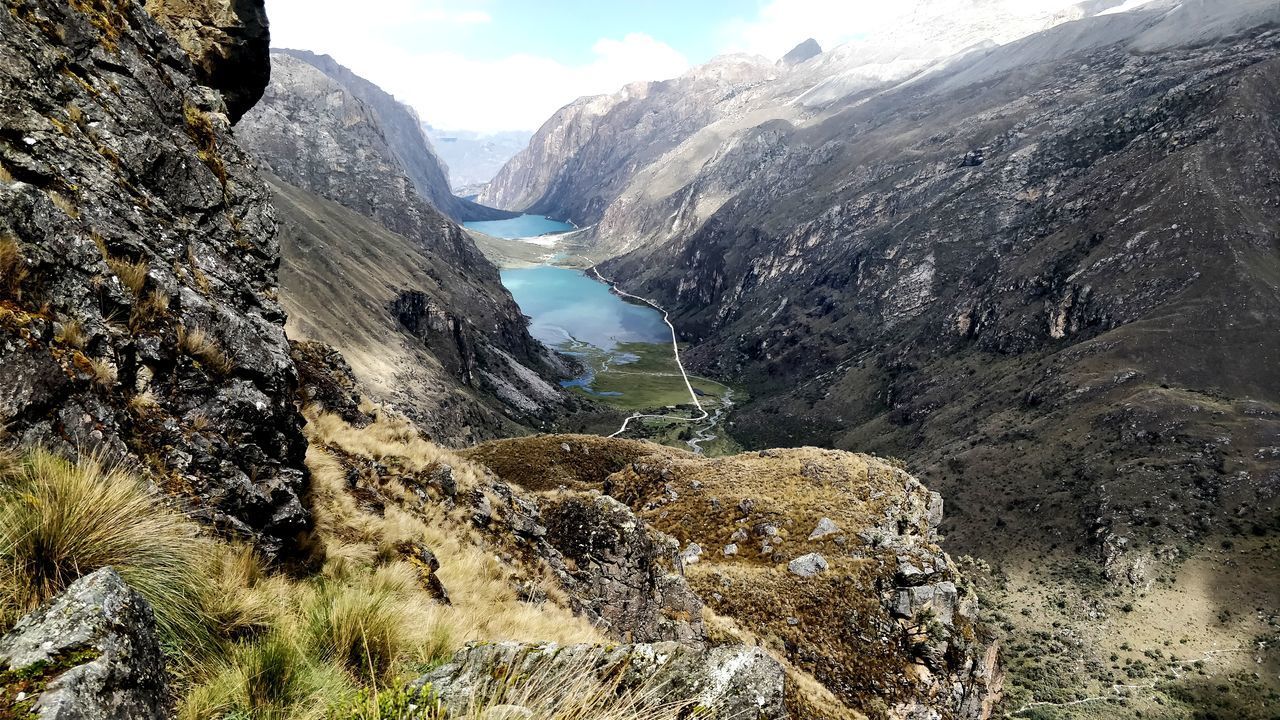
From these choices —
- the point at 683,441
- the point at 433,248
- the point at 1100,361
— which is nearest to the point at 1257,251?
the point at 1100,361

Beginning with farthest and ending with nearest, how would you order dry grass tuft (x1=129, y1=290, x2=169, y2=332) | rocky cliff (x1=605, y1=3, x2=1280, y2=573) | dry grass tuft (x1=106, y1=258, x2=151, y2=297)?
rocky cliff (x1=605, y1=3, x2=1280, y2=573), dry grass tuft (x1=106, y1=258, x2=151, y2=297), dry grass tuft (x1=129, y1=290, x2=169, y2=332)

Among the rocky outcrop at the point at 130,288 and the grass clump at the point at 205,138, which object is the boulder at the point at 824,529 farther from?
the grass clump at the point at 205,138

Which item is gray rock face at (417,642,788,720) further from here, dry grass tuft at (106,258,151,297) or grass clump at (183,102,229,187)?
grass clump at (183,102,229,187)

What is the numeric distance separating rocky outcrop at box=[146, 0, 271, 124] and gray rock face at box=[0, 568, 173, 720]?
16.9 meters

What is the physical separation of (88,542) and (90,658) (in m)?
1.61

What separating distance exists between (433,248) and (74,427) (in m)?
199

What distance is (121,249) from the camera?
7719mm

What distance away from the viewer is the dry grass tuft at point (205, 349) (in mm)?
7441

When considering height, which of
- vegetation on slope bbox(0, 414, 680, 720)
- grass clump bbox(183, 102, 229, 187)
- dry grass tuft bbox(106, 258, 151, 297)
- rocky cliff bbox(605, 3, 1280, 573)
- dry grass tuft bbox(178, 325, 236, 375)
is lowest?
rocky cliff bbox(605, 3, 1280, 573)

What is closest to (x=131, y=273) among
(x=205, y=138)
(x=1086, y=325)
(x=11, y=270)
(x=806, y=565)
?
(x=11, y=270)

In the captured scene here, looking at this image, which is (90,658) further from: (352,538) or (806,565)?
(806,565)

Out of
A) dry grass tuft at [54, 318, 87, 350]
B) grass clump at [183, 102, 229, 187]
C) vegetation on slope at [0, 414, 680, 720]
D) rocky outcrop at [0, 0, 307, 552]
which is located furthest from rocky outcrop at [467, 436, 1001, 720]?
grass clump at [183, 102, 229, 187]

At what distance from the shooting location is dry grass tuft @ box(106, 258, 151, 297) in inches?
279

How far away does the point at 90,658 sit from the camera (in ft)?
9.50
